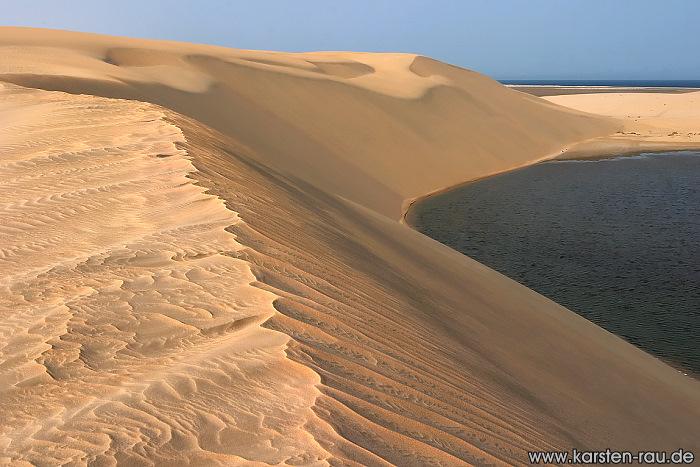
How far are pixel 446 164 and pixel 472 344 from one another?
18045mm

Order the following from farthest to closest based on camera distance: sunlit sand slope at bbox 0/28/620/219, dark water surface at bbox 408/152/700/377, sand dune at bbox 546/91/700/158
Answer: sand dune at bbox 546/91/700/158 → sunlit sand slope at bbox 0/28/620/219 → dark water surface at bbox 408/152/700/377

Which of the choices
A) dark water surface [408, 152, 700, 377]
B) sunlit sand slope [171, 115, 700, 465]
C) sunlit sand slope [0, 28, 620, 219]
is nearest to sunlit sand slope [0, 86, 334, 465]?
sunlit sand slope [171, 115, 700, 465]

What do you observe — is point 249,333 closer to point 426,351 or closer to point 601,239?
point 426,351

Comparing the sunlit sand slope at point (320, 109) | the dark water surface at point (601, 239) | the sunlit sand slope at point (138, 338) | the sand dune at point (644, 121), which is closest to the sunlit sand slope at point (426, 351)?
the sunlit sand slope at point (138, 338)

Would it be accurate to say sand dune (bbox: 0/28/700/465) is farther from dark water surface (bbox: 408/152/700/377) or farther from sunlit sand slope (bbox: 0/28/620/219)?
sunlit sand slope (bbox: 0/28/620/219)

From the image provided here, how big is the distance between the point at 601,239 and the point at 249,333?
10.8 meters

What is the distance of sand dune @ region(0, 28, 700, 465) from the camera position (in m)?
2.36

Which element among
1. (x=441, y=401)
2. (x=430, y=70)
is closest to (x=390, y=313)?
(x=441, y=401)

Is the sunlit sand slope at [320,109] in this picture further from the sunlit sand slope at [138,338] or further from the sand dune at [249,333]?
the sunlit sand slope at [138,338]

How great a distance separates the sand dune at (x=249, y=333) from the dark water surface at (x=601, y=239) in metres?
1.87

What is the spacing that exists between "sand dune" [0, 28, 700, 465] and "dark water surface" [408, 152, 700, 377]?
1.87 meters

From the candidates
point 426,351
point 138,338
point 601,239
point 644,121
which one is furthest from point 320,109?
point 644,121

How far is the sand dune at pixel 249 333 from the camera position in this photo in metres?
2.36

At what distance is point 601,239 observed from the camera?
12.5 metres
